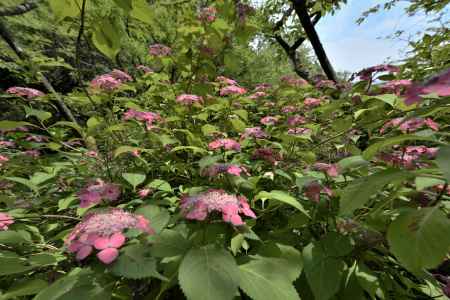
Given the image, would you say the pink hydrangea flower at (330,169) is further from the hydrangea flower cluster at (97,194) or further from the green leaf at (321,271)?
the hydrangea flower cluster at (97,194)

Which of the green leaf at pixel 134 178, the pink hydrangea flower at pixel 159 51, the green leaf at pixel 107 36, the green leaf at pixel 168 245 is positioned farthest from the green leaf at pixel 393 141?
the pink hydrangea flower at pixel 159 51

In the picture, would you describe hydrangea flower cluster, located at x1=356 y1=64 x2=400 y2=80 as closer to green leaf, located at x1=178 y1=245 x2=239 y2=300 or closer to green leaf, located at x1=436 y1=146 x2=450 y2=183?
green leaf, located at x1=436 y1=146 x2=450 y2=183

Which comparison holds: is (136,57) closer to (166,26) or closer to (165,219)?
(166,26)

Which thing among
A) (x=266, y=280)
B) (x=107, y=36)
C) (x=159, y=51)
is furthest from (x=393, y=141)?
(x=159, y=51)

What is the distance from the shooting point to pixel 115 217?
2.26 ft

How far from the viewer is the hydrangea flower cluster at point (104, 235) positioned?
0.58 meters

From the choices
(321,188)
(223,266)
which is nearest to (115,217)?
(223,266)

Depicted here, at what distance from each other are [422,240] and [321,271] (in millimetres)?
313

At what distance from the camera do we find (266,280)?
65 cm

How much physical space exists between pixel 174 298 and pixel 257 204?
0.64 meters

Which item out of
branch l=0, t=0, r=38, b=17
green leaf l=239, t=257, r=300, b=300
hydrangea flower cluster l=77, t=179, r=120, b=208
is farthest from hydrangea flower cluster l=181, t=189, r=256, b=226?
branch l=0, t=0, r=38, b=17

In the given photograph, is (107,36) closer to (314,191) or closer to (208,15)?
(314,191)

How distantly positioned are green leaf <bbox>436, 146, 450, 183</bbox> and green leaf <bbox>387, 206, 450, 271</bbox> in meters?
0.16

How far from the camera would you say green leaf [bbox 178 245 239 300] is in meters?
0.53
